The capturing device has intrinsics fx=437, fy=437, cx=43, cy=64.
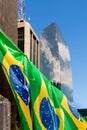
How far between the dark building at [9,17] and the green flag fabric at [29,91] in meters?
96.6

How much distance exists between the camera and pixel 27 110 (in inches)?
507

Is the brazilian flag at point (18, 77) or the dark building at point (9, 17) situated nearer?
the brazilian flag at point (18, 77)

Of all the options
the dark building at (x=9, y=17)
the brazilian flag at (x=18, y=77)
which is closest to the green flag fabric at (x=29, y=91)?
the brazilian flag at (x=18, y=77)

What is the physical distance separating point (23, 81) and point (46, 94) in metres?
1.20

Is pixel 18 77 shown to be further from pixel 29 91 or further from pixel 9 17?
pixel 9 17

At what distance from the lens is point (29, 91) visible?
43.6 feet

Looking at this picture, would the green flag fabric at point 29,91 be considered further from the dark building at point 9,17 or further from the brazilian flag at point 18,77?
the dark building at point 9,17

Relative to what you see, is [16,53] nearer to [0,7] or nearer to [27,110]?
[27,110]

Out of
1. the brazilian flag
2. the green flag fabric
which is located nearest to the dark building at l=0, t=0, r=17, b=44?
the green flag fabric

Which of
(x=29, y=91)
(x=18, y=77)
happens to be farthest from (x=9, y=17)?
(x=18, y=77)

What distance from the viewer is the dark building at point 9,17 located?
11206 centimetres

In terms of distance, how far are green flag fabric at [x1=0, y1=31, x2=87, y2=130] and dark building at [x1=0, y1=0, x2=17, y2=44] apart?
96.6m

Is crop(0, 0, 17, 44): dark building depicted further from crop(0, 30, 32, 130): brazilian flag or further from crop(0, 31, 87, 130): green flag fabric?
crop(0, 30, 32, 130): brazilian flag

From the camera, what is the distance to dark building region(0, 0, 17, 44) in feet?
368
